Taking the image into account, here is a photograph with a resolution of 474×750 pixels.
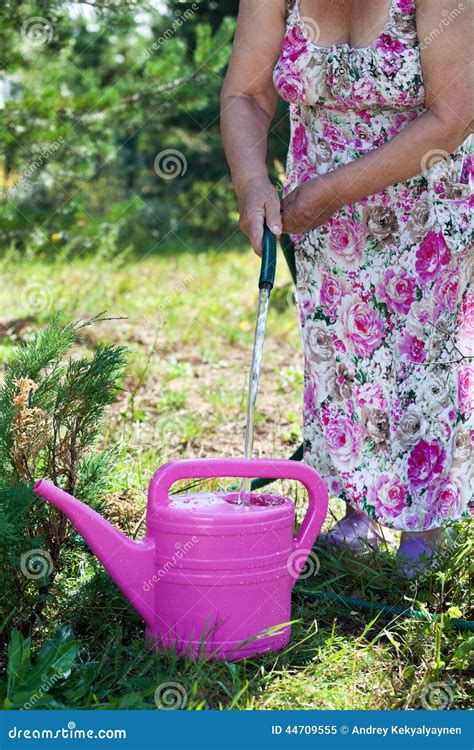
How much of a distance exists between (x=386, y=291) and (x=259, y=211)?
0.37 metres

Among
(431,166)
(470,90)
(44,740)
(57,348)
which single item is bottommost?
(44,740)

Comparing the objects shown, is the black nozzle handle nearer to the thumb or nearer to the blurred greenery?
the thumb

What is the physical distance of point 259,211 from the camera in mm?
2035

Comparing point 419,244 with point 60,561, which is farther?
point 419,244

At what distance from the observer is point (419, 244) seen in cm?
214

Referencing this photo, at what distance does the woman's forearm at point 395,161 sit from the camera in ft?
6.51

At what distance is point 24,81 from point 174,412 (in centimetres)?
270

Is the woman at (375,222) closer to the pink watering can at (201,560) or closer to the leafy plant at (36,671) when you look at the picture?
the pink watering can at (201,560)

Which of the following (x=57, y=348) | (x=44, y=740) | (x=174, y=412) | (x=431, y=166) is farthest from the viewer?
(x=174, y=412)

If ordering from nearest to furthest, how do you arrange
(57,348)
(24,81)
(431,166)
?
(57,348), (431,166), (24,81)

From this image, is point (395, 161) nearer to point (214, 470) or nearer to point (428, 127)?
point (428, 127)

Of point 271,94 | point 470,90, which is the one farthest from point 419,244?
point 271,94

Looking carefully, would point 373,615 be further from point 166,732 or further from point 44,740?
point 44,740

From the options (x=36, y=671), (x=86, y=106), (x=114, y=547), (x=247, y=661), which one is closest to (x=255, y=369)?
(x=114, y=547)
